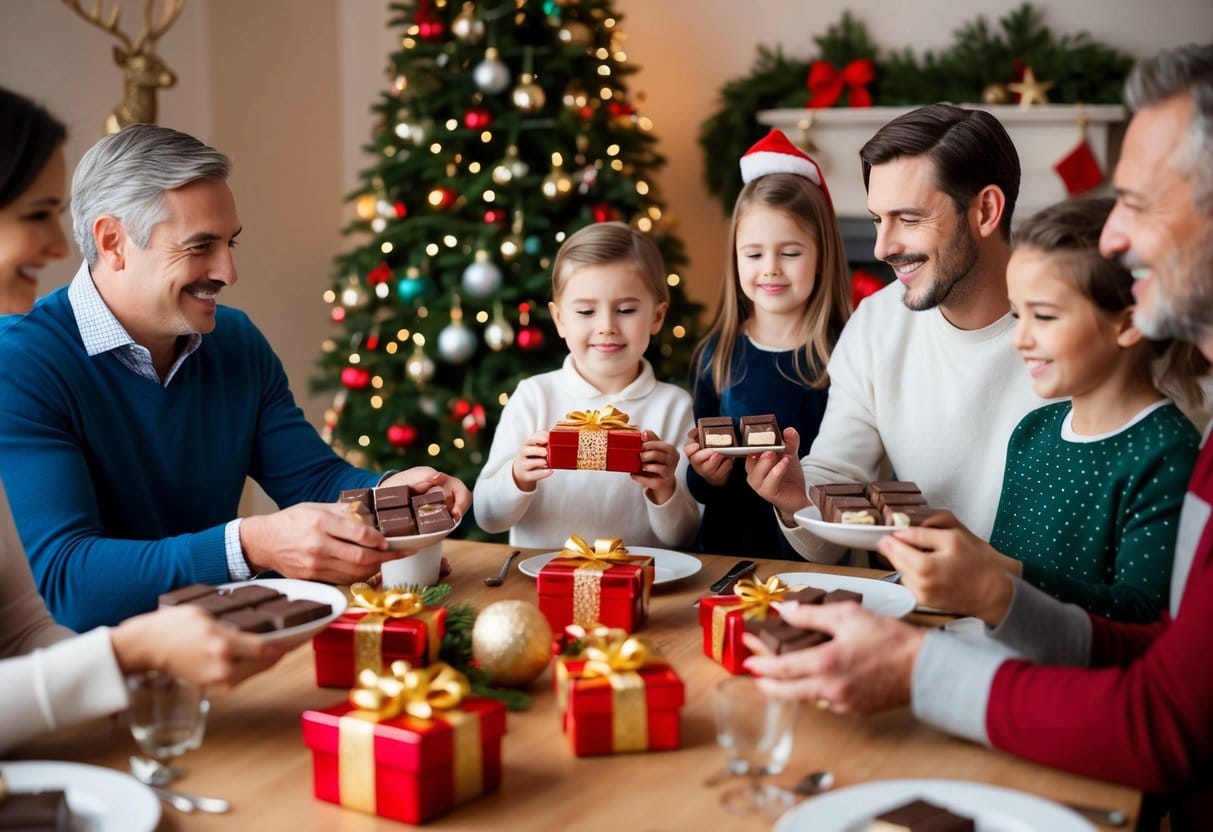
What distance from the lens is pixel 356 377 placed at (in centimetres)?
480

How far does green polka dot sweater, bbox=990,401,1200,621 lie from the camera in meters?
1.76

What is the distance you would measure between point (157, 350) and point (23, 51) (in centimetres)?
252

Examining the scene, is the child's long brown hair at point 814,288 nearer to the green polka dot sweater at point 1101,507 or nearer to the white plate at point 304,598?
the green polka dot sweater at point 1101,507

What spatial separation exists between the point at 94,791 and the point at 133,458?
1.10 m

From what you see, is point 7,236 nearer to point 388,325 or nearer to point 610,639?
point 610,639

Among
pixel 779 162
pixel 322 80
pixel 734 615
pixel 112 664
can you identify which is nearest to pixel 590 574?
pixel 734 615

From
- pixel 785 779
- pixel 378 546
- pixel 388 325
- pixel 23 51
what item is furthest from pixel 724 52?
pixel 785 779

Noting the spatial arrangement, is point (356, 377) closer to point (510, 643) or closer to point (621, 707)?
point (510, 643)

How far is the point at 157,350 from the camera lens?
7.79 feet

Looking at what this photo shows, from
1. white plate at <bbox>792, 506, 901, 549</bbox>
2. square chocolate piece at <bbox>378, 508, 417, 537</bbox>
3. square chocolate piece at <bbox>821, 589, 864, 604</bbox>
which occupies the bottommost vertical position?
square chocolate piece at <bbox>821, 589, 864, 604</bbox>

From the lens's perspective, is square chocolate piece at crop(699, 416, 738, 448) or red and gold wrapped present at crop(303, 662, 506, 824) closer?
red and gold wrapped present at crop(303, 662, 506, 824)

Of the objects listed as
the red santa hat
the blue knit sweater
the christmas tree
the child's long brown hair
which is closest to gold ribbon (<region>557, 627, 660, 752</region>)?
the blue knit sweater

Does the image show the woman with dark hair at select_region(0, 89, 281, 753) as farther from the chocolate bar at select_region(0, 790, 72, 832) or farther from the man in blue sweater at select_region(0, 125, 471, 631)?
the man in blue sweater at select_region(0, 125, 471, 631)

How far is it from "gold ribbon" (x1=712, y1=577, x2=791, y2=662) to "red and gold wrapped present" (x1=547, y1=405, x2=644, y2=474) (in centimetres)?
64
